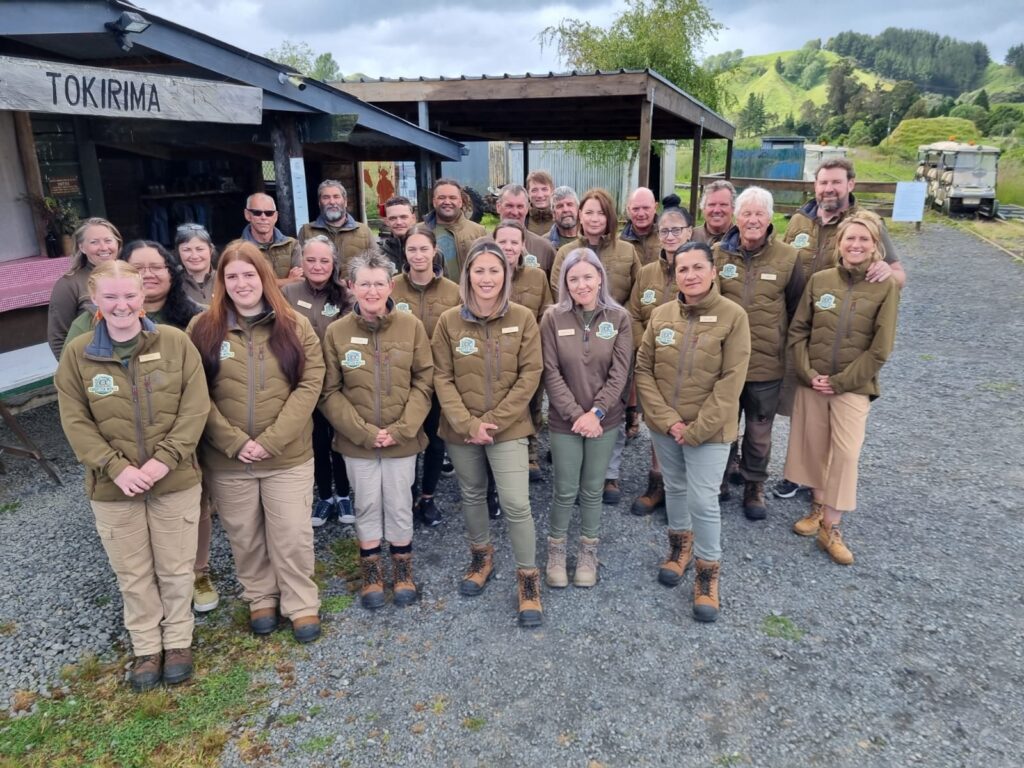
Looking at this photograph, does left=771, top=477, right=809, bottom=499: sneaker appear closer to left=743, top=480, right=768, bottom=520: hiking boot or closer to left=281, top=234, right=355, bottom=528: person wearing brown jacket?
left=743, top=480, right=768, bottom=520: hiking boot

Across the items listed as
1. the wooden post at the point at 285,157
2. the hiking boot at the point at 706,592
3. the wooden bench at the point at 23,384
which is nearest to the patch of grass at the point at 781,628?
the hiking boot at the point at 706,592

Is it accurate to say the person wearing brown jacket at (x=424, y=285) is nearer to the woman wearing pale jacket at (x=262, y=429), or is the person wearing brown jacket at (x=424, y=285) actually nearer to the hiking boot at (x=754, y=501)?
the woman wearing pale jacket at (x=262, y=429)

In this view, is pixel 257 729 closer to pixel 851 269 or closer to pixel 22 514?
pixel 22 514

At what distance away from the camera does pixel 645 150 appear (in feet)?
26.5

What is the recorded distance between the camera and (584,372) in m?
3.58

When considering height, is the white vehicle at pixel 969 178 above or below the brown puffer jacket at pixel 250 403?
above

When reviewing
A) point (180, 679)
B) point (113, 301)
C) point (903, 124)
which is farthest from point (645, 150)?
point (903, 124)

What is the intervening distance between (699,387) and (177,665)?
2.83 metres

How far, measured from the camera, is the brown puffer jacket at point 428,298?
4.10 metres

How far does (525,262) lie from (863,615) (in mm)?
2930

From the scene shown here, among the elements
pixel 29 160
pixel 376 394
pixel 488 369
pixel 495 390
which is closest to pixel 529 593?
pixel 495 390

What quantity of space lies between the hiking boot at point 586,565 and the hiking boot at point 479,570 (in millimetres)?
489

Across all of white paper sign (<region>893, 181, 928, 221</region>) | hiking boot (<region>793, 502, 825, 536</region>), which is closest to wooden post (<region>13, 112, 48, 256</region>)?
hiking boot (<region>793, 502, 825, 536</region>)

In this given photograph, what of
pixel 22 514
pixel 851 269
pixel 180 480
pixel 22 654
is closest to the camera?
pixel 180 480
